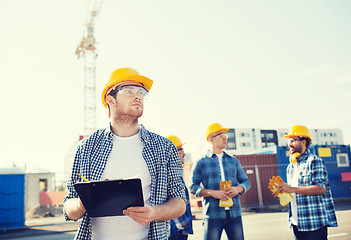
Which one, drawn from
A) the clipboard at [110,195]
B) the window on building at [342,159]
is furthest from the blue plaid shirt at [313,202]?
the window on building at [342,159]

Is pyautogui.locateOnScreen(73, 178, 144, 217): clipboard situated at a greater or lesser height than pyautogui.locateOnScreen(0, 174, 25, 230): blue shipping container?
greater

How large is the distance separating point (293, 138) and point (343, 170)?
17.3 metres

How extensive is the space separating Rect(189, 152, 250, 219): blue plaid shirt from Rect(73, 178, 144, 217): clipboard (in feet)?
8.44

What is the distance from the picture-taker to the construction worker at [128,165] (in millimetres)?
2000

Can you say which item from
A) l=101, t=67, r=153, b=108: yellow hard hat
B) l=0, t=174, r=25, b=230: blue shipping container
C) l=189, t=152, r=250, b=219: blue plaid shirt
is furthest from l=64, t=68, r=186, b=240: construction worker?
l=0, t=174, r=25, b=230: blue shipping container

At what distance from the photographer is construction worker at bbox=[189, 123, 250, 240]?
4027 mm

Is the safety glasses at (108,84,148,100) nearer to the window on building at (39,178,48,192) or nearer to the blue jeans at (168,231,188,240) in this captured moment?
the blue jeans at (168,231,188,240)

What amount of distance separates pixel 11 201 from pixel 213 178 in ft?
41.2

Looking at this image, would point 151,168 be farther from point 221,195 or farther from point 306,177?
point 306,177

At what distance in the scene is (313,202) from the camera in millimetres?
3611

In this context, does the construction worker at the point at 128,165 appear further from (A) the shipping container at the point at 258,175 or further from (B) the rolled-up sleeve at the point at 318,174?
(A) the shipping container at the point at 258,175

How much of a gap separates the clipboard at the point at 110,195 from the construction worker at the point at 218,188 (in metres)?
2.49

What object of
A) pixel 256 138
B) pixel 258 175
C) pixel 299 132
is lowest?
pixel 258 175

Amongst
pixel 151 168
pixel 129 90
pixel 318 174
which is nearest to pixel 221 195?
pixel 318 174
